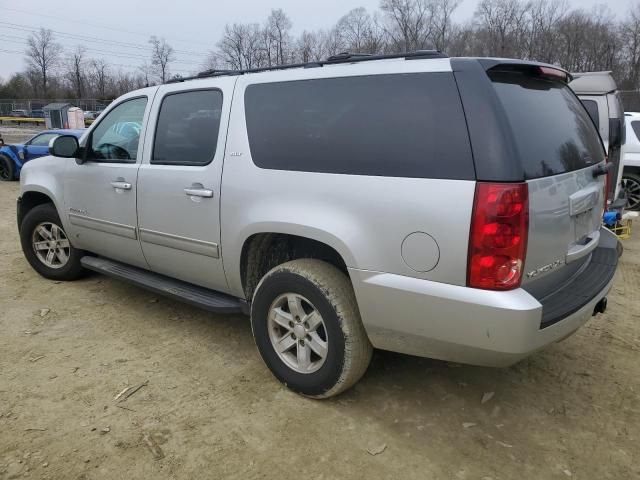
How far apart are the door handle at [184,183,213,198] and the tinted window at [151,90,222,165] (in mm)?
167

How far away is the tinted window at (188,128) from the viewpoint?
3.50m

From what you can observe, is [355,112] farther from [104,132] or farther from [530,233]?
[104,132]

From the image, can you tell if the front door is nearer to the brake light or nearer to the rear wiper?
the brake light

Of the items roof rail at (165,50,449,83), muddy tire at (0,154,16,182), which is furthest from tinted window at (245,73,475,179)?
muddy tire at (0,154,16,182)

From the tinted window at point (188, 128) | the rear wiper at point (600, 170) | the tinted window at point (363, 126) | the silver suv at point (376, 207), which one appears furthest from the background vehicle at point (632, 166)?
the tinted window at point (188, 128)

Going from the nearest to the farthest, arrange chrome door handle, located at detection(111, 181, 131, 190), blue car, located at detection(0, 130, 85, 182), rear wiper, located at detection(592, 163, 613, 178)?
rear wiper, located at detection(592, 163, 613, 178), chrome door handle, located at detection(111, 181, 131, 190), blue car, located at detection(0, 130, 85, 182)

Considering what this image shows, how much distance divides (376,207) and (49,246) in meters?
3.95

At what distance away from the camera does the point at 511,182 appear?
2.27 m

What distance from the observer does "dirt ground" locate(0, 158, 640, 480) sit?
2.56m

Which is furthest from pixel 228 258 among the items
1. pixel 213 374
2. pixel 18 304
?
pixel 18 304

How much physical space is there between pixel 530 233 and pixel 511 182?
263 mm

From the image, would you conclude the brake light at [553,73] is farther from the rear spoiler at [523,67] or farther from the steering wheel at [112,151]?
the steering wheel at [112,151]

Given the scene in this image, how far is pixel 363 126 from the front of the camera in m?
2.72

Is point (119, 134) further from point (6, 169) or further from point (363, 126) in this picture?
point (6, 169)
